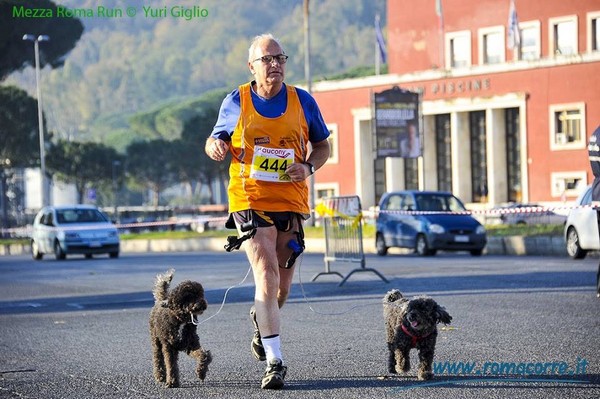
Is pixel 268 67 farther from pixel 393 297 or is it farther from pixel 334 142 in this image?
pixel 334 142

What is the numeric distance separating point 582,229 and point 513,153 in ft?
138

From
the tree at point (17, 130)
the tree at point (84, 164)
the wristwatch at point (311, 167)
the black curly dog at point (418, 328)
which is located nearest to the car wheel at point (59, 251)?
the wristwatch at point (311, 167)

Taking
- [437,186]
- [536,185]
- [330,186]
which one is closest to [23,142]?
[330,186]

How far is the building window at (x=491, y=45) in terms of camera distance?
6581 cm

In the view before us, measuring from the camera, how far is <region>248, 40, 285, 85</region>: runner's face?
26.2 feet

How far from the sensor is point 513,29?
62562mm

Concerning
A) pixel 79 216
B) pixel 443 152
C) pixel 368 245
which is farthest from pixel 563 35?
pixel 79 216

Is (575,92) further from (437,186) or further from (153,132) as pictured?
(153,132)

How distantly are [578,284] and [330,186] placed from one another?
178 ft

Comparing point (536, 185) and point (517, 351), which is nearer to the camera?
point (517, 351)

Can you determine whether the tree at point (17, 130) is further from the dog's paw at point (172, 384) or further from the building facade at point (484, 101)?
the dog's paw at point (172, 384)

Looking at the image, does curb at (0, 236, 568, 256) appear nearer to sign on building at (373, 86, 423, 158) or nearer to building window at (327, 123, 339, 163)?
sign on building at (373, 86, 423, 158)

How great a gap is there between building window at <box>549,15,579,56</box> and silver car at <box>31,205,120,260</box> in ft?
115

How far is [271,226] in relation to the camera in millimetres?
8094
